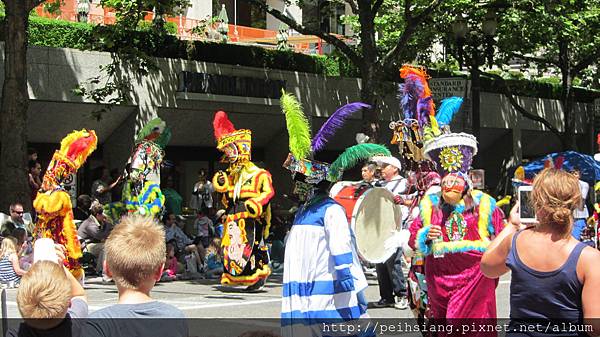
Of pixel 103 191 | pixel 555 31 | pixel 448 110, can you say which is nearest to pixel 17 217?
pixel 103 191

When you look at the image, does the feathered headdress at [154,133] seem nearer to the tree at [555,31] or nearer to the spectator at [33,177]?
the spectator at [33,177]

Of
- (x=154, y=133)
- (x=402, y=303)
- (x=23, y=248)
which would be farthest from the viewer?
(x=154, y=133)

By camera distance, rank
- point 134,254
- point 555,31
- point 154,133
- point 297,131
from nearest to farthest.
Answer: point 134,254 → point 297,131 → point 154,133 → point 555,31

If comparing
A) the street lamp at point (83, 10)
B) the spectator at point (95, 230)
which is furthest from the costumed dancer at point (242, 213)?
the street lamp at point (83, 10)

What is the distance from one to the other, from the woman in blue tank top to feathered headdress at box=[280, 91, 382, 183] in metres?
3.03

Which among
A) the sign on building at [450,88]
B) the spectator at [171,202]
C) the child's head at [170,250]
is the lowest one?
the child's head at [170,250]

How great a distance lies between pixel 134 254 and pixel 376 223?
210 inches

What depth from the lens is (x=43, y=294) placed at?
13.2ft

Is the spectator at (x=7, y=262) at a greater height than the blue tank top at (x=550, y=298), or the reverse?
the blue tank top at (x=550, y=298)

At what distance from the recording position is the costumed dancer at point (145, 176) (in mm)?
15500

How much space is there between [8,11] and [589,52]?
16.9 metres

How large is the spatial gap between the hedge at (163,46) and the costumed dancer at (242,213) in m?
Result: 5.01

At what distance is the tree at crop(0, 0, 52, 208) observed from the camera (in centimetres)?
1573

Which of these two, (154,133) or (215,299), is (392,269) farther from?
(154,133)
